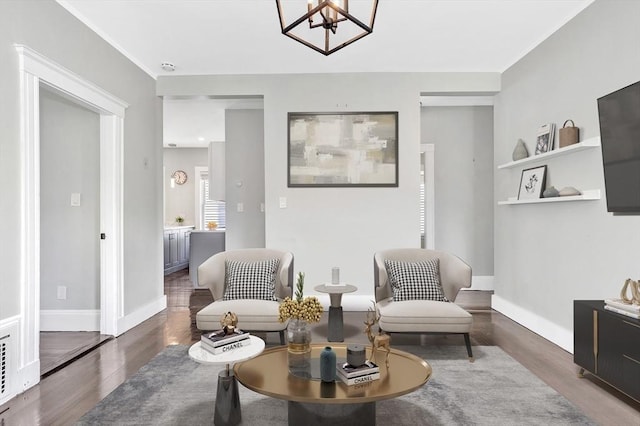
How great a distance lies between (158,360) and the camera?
3178mm

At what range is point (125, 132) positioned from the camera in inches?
163

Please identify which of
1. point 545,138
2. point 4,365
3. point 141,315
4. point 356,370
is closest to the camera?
point 356,370

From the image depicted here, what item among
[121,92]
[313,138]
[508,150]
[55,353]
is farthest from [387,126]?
[55,353]

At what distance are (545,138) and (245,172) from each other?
416 centimetres

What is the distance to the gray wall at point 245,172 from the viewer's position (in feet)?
20.9

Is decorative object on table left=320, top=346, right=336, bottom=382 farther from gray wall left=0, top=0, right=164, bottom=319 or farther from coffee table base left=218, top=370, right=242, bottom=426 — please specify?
gray wall left=0, top=0, right=164, bottom=319

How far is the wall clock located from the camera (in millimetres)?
9477

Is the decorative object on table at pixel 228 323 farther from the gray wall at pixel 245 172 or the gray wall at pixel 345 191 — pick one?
the gray wall at pixel 245 172

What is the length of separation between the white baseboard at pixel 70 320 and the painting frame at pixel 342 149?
2464mm

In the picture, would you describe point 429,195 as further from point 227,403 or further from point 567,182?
point 227,403

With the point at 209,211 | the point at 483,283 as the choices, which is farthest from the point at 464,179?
the point at 209,211

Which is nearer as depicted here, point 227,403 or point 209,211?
point 227,403

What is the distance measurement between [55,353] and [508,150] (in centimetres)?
485

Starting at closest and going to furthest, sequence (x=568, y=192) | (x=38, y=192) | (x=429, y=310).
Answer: (x=38, y=192)
(x=429, y=310)
(x=568, y=192)
